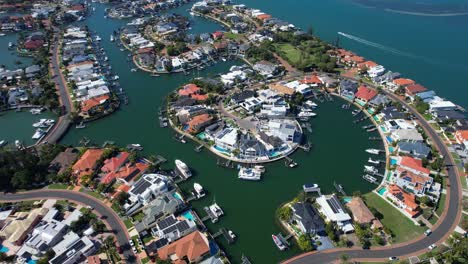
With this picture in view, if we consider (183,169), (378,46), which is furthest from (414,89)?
(183,169)

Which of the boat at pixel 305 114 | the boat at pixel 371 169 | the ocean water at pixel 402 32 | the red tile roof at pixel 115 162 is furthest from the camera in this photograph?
the ocean water at pixel 402 32

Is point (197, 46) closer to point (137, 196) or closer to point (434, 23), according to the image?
point (137, 196)

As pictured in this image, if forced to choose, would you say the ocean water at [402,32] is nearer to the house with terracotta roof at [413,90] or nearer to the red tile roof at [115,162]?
the house with terracotta roof at [413,90]

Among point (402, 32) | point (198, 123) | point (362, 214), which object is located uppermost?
point (402, 32)

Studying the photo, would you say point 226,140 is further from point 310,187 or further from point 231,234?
point 231,234

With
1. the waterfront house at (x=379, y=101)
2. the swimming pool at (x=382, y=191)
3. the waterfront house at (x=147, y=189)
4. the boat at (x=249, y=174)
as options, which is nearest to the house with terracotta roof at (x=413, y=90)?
the waterfront house at (x=379, y=101)

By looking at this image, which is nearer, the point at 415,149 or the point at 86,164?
the point at 86,164
